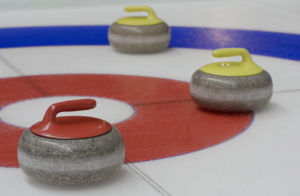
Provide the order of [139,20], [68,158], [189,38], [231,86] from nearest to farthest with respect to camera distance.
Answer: [68,158] → [231,86] → [139,20] → [189,38]

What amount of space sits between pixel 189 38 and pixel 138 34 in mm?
1610

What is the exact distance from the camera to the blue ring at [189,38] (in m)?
7.56

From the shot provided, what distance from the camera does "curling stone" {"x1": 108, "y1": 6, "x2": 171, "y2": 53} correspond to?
6875mm

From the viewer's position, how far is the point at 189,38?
27.3ft

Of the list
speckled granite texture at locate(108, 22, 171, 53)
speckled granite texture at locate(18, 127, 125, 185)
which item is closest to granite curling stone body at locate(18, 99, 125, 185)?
speckled granite texture at locate(18, 127, 125, 185)

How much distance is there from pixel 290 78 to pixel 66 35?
3741mm

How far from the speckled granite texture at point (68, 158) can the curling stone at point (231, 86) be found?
5.07ft

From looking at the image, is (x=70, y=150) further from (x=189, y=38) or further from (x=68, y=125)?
(x=189, y=38)

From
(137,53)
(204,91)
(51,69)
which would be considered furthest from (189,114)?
(137,53)

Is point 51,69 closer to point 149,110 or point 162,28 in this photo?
point 162,28

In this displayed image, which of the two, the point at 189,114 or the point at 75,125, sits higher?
the point at 75,125

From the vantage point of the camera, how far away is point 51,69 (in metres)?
6.34

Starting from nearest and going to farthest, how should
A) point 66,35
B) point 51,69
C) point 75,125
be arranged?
point 75,125 → point 51,69 → point 66,35

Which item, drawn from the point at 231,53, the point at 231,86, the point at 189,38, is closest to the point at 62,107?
the point at 231,86
